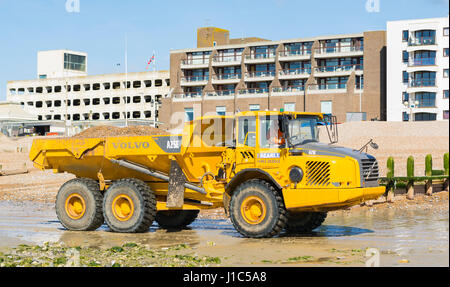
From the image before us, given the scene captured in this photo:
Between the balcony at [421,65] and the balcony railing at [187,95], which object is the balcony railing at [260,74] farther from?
the balcony at [421,65]

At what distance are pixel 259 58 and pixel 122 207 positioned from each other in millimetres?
83760

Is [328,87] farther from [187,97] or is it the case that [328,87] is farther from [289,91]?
[187,97]

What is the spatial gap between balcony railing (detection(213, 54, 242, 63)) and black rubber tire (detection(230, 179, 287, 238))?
88.0 metres

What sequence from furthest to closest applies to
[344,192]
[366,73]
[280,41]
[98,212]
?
[280,41], [366,73], [98,212], [344,192]

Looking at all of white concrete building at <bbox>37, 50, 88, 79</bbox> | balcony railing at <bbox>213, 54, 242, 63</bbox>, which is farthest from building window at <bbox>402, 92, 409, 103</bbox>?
white concrete building at <bbox>37, 50, 88, 79</bbox>

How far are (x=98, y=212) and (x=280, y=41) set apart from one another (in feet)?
272

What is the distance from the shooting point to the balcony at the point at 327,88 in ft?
302

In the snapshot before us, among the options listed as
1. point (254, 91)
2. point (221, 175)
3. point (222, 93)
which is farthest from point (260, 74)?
point (221, 175)

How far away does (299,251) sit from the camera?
1427 centimetres

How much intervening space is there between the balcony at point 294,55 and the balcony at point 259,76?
112 inches

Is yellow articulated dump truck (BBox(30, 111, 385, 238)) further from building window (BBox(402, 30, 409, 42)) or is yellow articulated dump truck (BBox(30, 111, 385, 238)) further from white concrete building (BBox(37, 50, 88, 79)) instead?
white concrete building (BBox(37, 50, 88, 79))

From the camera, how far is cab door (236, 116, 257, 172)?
54.5 ft
